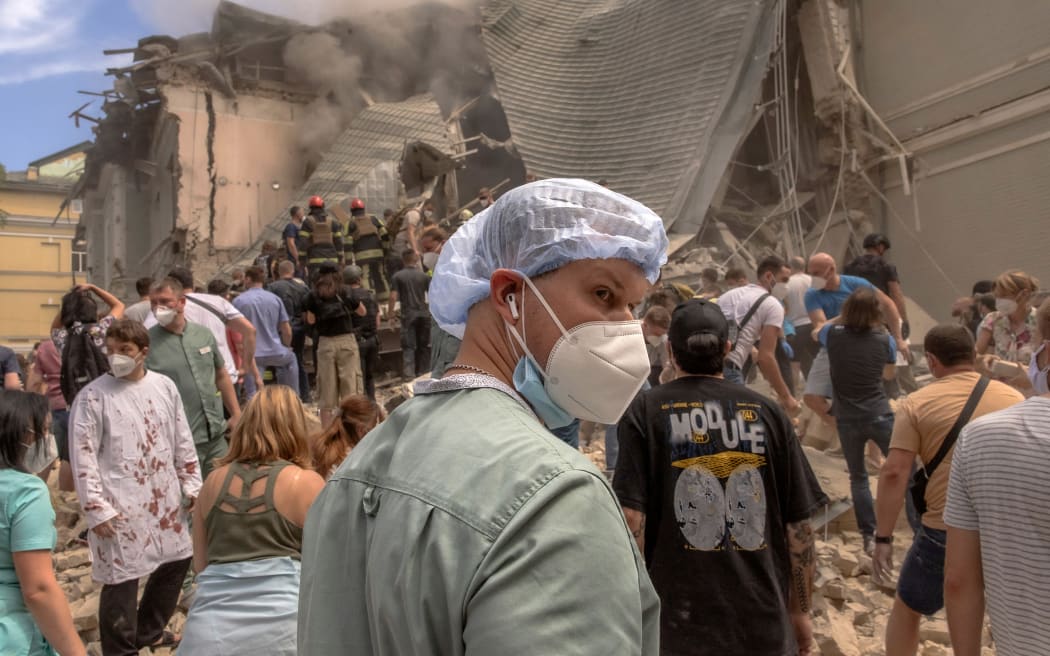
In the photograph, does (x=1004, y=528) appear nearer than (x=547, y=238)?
No

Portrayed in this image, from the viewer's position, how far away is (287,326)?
7410 millimetres

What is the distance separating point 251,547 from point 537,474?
2114mm

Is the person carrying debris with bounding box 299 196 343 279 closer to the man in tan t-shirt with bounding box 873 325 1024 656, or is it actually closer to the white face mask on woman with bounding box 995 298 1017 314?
the white face mask on woman with bounding box 995 298 1017 314

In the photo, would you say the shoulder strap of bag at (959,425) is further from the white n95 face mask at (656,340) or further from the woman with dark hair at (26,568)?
the woman with dark hair at (26,568)

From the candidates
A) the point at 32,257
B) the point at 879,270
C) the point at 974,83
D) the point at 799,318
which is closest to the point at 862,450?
the point at 879,270

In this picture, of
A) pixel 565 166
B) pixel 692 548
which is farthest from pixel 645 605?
pixel 565 166

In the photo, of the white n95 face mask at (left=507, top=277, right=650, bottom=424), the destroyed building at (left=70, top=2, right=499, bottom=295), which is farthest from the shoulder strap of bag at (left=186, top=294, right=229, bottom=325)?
the destroyed building at (left=70, top=2, right=499, bottom=295)

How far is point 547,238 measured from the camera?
1315mm

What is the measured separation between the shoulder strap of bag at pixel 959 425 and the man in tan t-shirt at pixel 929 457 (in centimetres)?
2

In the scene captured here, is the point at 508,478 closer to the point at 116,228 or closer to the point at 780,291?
the point at 780,291

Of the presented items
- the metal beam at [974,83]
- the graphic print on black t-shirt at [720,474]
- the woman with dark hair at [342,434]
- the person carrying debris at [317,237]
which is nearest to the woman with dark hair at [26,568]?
the woman with dark hair at [342,434]

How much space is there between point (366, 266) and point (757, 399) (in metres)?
8.52

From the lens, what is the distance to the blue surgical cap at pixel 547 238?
1322 mm

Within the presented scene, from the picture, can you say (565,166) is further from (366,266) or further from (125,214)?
(125,214)
